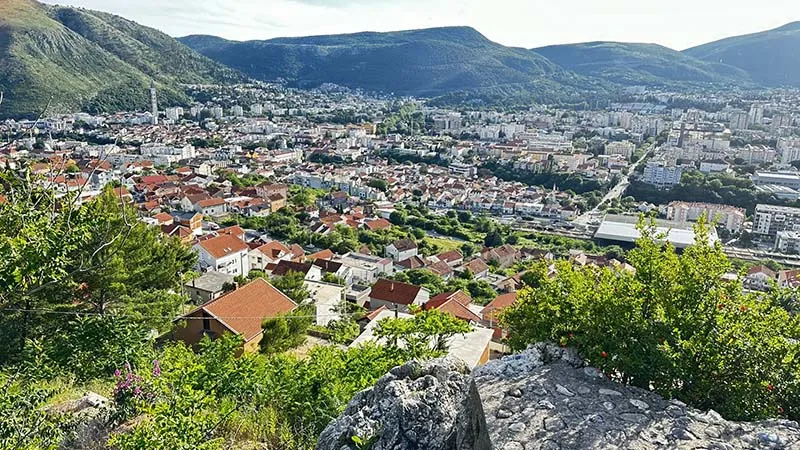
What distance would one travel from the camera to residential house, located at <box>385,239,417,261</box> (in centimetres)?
3300

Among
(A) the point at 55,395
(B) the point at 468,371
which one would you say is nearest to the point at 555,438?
(B) the point at 468,371

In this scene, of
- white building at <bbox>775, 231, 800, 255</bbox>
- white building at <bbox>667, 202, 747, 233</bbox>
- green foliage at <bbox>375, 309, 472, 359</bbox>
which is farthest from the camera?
white building at <bbox>667, 202, 747, 233</bbox>

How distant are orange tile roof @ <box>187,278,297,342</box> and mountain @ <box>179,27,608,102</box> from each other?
14454cm

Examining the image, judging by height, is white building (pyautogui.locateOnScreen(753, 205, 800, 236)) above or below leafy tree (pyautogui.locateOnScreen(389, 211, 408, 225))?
above

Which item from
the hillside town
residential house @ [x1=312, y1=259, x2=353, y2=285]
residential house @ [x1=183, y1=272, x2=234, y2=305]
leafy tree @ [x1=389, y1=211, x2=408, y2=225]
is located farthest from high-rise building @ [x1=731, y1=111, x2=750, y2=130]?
residential house @ [x1=183, y1=272, x2=234, y2=305]

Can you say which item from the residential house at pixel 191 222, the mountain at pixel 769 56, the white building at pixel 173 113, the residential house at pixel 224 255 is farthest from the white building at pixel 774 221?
the mountain at pixel 769 56

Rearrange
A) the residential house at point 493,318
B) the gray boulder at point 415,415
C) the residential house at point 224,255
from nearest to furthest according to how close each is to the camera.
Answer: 1. the gray boulder at point 415,415
2. the residential house at point 493,318
3. the residential house at point 224,255

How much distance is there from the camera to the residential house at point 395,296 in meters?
20.7

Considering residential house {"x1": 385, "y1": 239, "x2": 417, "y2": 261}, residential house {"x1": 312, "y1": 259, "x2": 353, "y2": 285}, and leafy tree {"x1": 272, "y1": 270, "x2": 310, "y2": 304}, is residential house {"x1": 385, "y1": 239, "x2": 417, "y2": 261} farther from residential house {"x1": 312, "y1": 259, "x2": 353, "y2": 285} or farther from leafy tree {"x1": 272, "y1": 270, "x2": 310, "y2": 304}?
leafy tree {"x1": 272, "y1": 270, "x2": 310, "y2": 304}

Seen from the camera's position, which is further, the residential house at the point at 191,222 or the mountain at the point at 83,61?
the mountain at the point at 83,61

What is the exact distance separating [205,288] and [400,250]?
17.6m

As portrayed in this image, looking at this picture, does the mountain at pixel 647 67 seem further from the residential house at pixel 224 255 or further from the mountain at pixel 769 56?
the residential house at pixel 224 255

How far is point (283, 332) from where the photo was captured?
1205 cm

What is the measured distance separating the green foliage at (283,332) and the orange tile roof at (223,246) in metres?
12.6
